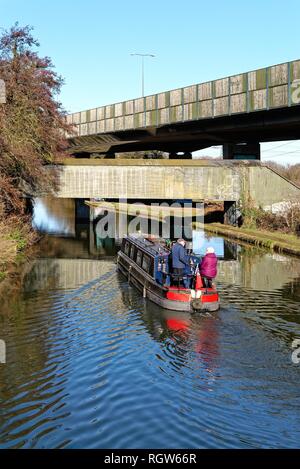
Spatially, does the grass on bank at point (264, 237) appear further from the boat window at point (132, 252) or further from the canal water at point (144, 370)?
the boat window at point (132, 252)

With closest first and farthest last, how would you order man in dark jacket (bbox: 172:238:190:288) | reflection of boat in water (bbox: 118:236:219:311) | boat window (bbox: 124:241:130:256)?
reflection of boat in water (bbox: 118:236:219:311) < man in dark jacket (bbox: 172:238:190:288) < boat window (bbox: 124:241:130:256)

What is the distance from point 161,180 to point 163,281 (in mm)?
20775

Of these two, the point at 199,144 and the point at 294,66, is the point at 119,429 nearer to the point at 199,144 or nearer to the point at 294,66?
the point at 294,66

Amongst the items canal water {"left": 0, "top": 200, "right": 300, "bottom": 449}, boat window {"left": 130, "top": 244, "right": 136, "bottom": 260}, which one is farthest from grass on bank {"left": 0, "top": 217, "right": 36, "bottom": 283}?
boat window {"left": 130, "top": 244, "right": 136, "bottom": 260}

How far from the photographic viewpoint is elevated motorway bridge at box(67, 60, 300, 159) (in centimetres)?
3444

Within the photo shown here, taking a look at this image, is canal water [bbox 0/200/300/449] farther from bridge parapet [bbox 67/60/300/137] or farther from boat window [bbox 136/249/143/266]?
bridge parapet [bbox 67/60/300/137]

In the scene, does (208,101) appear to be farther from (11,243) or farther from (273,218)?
(11,243)

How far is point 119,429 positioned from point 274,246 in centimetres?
2270

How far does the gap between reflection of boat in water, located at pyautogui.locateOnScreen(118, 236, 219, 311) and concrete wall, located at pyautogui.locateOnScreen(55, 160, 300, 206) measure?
15381 millimetres

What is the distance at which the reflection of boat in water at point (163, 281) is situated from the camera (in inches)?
636

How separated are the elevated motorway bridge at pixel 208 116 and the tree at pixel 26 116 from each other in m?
4.44

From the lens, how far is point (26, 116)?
30.6 meters

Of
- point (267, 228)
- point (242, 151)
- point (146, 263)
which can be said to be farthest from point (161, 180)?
point (146, 263)

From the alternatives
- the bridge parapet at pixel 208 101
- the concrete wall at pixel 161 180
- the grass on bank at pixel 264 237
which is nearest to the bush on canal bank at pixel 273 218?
the grass on bank at pixel 264 237
